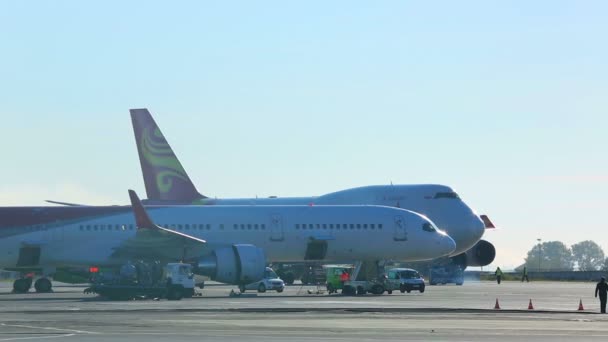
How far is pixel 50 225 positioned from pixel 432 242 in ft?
69.7

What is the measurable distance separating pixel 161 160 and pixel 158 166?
0.49 metres

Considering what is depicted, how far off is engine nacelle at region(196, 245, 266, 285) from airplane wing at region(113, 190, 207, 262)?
6.64 ft

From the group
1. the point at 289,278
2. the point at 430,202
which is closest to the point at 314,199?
the point at 289,278

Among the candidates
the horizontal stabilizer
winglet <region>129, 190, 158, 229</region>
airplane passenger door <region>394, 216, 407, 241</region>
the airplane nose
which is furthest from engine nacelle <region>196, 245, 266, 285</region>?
the airplane nose

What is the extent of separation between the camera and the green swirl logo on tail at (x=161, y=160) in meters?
91.0

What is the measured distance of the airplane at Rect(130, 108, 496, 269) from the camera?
88500 millimetres

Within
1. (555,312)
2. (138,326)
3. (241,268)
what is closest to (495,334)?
(138,326)

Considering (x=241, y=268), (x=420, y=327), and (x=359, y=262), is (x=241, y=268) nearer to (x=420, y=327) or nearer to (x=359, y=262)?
(x=359, y=262)

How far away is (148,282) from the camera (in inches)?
2403

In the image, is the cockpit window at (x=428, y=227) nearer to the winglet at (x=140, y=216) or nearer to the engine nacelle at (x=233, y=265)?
the engine nacelle at (x=233, y=265)

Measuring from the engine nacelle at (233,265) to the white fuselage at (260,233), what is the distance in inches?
117

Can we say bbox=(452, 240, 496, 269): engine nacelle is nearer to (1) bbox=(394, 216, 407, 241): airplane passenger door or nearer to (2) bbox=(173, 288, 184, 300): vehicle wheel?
(1) bbox=(394, 216, 407, 241): airplane passenger door

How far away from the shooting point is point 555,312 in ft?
157

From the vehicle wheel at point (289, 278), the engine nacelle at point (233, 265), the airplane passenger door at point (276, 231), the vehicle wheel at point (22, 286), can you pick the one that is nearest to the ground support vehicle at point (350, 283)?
the airplane passenger door at point (276, 231)
